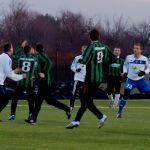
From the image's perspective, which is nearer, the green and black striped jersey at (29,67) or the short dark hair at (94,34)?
the short dark hair at (94,34)

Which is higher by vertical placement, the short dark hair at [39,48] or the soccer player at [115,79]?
the short dark hair at [39,48]

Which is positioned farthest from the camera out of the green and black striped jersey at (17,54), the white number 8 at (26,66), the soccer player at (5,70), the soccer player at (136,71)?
the soccer player at (136,71)

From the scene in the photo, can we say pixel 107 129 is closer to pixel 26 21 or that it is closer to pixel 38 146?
pixel 38 146

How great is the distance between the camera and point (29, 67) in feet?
54.9

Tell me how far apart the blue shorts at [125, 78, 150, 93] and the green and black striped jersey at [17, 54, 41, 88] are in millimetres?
3412

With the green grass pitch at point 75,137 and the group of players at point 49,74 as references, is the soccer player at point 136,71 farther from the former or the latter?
the green grass pitch at point 75,137

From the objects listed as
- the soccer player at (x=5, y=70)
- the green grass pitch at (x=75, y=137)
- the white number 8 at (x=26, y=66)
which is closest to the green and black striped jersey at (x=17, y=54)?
the white number 8 at (x=26, y=66)

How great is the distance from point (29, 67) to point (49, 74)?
553 mm

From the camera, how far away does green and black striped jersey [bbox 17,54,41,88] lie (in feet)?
54.3

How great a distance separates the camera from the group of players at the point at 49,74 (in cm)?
1420

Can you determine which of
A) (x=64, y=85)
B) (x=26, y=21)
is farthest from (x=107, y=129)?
(x=26, y=21)

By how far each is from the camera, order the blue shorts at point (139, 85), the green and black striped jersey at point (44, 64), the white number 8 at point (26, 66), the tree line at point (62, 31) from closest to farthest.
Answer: the green and black striped jersey at point (44, 64)
the white number 8 at point (26, 66)
the blue shorts at point (139, 85)
the tree line at point (62, 31)

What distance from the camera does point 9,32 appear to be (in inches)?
2899

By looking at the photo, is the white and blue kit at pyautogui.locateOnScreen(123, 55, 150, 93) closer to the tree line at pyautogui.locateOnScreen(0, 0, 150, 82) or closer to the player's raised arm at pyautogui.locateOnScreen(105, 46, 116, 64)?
the player's raised arm at pyautogui.locateOnScreen(105, 46, 116, 64)
